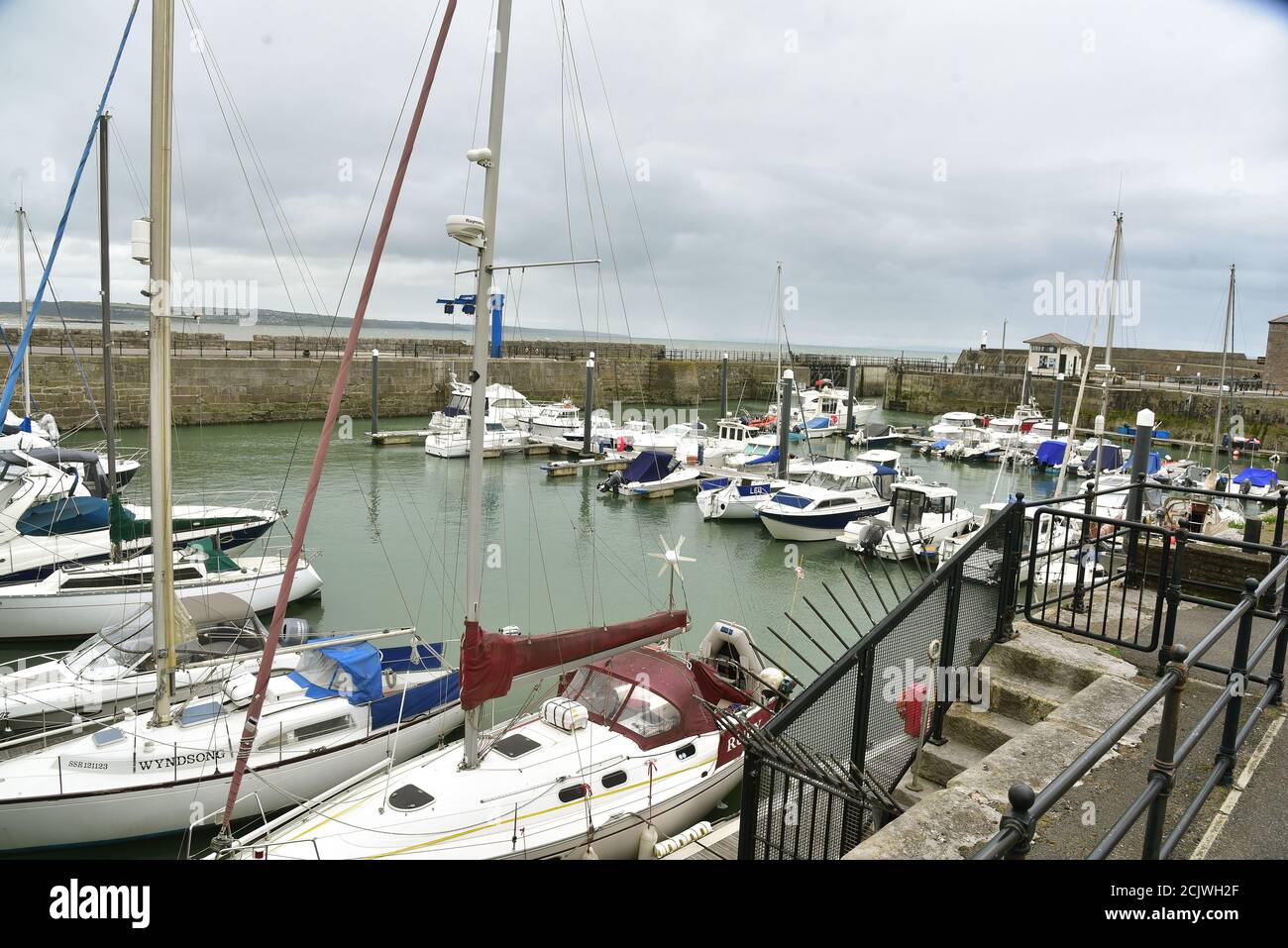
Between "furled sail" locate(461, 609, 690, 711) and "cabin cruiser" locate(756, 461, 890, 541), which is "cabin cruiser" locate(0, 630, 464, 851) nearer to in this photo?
"furled sail" locate(461, 609, 690, 711)

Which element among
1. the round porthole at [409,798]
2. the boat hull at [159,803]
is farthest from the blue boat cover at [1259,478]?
the boat hull at [159,803]

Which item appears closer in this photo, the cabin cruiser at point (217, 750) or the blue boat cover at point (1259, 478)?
the cabin cruiser at point (217, 750)

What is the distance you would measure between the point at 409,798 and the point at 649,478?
2275cm

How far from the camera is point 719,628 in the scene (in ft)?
35.1

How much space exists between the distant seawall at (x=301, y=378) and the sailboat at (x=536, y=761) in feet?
78.8

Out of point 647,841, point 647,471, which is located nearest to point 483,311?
point 647,841

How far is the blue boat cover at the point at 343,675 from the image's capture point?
33.7 feet

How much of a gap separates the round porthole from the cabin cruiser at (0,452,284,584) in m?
9.04

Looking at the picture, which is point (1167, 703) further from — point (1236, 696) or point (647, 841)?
point (647, 841)

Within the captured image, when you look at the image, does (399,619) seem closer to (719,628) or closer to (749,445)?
(719,628)

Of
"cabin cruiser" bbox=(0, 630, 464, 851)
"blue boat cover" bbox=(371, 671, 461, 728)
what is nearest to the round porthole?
"cabin cruiser" bbox=(0, 630, 464, 851)

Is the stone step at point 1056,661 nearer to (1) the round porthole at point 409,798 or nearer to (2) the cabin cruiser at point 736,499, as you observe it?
(1) the round porthole at point 409,798

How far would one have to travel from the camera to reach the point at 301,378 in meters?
44.8
